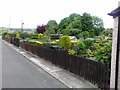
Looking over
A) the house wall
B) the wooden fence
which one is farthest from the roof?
the wooden fence

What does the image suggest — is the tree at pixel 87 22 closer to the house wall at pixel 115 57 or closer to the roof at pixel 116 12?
the roof at pixel 116 12

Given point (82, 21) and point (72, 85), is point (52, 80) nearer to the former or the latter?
point (72, 85)

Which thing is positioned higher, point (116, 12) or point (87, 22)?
point (87, 22)

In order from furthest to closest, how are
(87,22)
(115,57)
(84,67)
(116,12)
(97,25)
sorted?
(97,25), (87,22), (84,67), (115,57), (116,12)

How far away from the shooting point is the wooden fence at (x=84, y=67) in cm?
1217

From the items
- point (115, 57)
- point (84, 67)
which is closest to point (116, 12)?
point (115, 57)

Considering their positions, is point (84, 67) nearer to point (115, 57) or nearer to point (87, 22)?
point (115, 57)

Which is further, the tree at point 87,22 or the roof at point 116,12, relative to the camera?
the tree at point 87,22

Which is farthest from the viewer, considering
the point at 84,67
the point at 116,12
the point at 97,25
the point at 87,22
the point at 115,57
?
the point at 97,25

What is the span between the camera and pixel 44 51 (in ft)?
83.7

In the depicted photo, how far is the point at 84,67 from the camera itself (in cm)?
1489

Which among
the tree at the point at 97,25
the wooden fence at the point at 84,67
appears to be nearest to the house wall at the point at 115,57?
the wooden fence at the point at 84,67

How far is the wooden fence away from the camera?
39.9ft

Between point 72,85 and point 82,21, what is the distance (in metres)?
60.4
